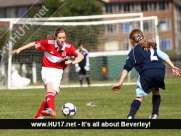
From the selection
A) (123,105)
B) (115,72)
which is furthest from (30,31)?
(123,105)

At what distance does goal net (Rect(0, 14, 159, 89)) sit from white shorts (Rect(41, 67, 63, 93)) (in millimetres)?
9549

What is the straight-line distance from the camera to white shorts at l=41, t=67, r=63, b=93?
11211 mm

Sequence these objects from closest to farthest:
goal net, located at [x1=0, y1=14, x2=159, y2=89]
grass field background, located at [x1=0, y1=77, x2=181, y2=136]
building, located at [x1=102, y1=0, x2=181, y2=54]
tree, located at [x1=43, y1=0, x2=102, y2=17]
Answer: grass field background, located at [x1=0, y1=77, x2=181, y2=136] < goal net, located at [x1=0, y1=14, x2=159, y2=89] < tree, located at [x1=43, y1=0, x2=102, y2=17] < building, located at [x1=102, y1=0, x2=181, y2=54]

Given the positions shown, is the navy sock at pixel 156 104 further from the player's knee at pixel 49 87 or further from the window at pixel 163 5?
the window at pixel 163 5

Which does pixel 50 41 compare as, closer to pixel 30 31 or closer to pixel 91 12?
pixel 30 31

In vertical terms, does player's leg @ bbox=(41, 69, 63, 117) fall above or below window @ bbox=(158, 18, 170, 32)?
below

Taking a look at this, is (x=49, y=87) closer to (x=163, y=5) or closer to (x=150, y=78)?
(x=150, y=78)

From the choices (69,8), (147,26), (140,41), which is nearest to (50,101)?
(140,41)

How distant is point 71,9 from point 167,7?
1811 inches

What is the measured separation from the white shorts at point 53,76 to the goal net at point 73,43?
376 inches

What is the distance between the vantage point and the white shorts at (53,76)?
1121 cm

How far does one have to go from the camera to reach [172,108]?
13133mm

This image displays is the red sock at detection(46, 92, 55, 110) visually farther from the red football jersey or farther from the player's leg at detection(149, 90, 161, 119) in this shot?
the player's leg at detection(149, 90, 161, 119)

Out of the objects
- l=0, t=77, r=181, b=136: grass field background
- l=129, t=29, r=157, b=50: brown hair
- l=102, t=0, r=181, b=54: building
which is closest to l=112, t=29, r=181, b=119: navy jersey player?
l=129, t=29, r=157, b=50: brown hair
